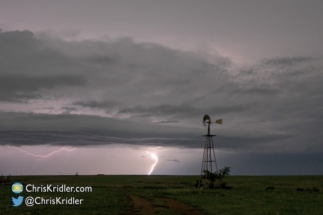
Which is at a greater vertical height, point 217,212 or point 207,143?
point 207,143

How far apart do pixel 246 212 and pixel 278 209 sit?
178 inches

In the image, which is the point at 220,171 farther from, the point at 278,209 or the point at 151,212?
the point at 151,212

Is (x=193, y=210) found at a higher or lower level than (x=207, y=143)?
lower

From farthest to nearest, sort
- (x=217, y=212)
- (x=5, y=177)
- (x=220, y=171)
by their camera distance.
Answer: (x=5, y=177)
(x=220, y=171)
(x=217, y=212)

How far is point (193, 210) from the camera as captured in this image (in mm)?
30844

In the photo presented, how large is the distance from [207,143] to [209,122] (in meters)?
4.00

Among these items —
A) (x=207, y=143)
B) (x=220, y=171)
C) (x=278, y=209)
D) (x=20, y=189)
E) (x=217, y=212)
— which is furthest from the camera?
(x=220, y=171)

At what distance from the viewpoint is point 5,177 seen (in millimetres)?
92812

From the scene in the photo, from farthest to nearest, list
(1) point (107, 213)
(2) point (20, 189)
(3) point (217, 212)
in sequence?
(2) point (20, 189)
(3) point (217, 212)
(1) point (107, 213)

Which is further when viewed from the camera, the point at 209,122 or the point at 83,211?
the point at 209,122

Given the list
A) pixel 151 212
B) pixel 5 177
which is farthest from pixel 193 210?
pixel 5 177

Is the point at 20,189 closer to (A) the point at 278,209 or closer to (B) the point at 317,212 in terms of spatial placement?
(A) the point at 278,209

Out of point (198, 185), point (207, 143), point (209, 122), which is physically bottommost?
point (198, 185)

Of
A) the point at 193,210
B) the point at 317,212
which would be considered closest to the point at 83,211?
the point at 193,210
